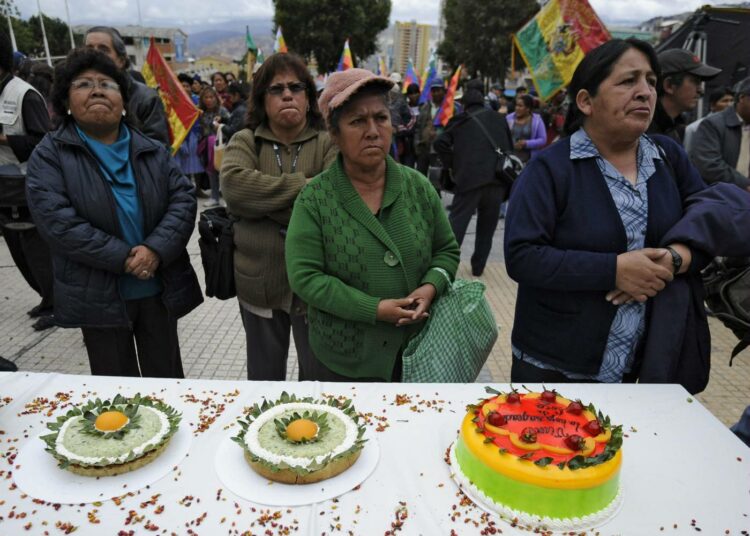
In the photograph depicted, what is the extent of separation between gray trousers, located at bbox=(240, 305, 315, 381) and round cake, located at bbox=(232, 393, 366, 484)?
1.12 meters

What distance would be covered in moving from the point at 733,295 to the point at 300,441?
5.74ft

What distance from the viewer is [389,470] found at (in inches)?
56.5

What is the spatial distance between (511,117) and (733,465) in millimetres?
8536

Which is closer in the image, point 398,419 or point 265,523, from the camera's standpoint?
point 265,523

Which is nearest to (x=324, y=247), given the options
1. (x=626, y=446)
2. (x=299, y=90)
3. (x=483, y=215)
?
(x=299, y=90)

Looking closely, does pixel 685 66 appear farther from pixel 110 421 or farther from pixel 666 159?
pixel 110 421

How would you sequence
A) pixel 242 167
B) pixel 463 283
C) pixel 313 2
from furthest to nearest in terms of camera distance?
pixel 313 2
pixel 242 167
pixel 463 283

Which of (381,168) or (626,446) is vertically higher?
(381,168)

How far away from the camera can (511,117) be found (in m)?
9.21

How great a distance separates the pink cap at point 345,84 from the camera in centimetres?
192

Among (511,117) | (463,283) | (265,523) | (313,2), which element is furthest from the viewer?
(313,2)

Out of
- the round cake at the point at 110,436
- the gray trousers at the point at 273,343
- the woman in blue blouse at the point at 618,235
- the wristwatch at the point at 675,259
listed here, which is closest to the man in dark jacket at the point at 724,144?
the woman in blue blouse at the point at 618,235

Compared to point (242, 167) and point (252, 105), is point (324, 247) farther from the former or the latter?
point (252, 105)

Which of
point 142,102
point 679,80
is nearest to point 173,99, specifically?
point 142,102
